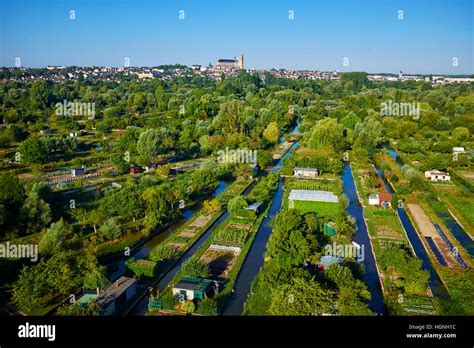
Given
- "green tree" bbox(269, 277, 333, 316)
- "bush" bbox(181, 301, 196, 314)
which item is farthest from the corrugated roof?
"bush" bbox(181, 301, 196, 314)

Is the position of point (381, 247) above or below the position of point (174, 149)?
below

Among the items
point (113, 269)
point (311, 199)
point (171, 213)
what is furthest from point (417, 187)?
point (113, 269)

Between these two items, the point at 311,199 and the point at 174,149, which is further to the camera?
the point at 174,149

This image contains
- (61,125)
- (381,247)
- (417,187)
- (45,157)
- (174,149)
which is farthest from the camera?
(61,125)

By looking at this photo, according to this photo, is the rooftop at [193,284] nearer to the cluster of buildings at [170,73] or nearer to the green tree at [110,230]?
the green tree at [110,230]

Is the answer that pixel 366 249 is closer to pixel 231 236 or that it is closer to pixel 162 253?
pixel 231 236
